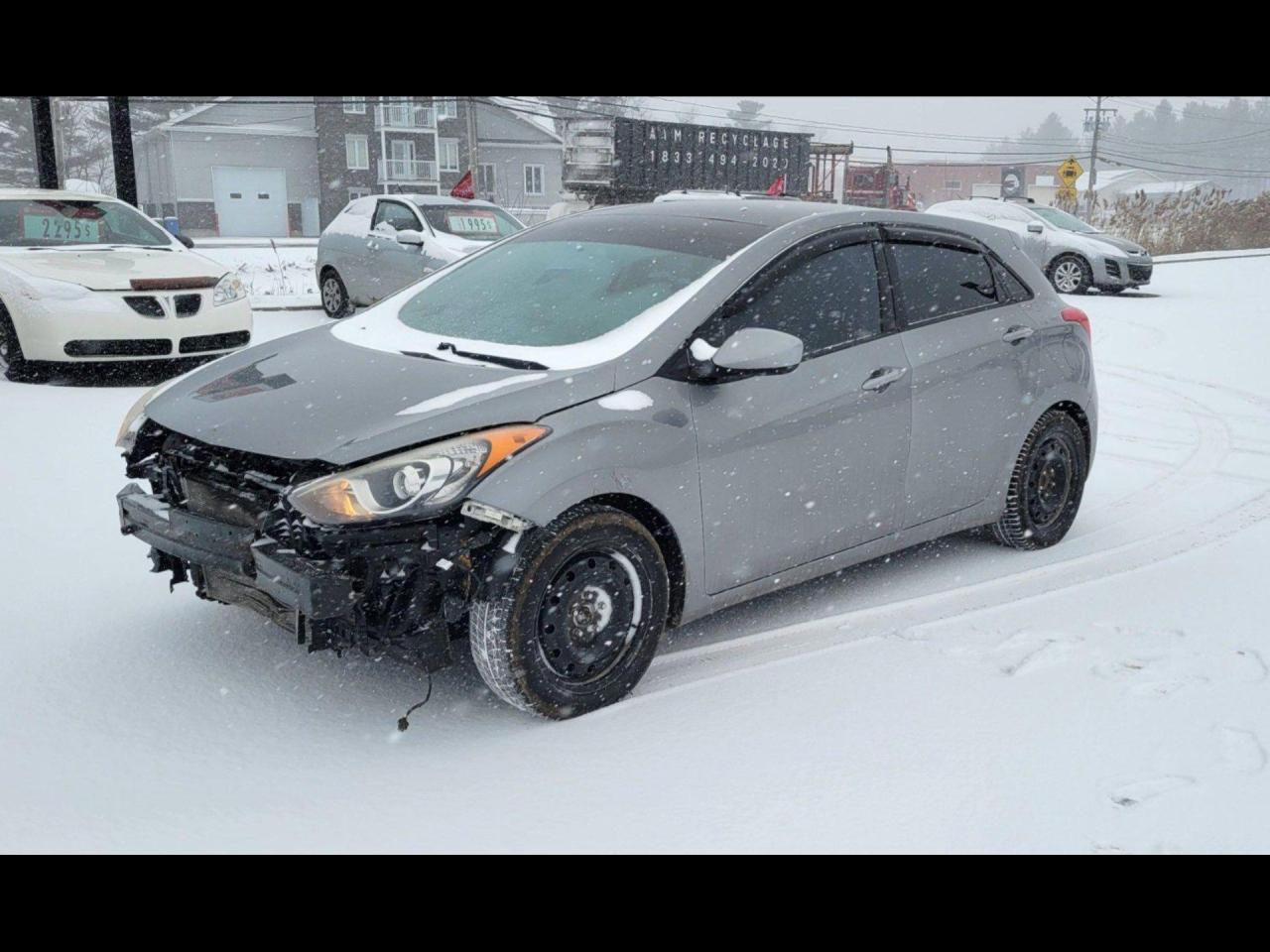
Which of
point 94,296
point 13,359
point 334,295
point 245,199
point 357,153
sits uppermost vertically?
point 357,153

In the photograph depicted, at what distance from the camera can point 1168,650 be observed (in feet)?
14.3

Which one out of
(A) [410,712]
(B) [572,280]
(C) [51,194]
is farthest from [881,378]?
(C) [51,194]

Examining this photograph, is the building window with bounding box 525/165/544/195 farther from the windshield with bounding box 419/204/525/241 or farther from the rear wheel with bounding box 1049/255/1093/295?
the windshield with bounding box 419/204/525/241

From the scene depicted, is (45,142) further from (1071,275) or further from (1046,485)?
(1071,275)

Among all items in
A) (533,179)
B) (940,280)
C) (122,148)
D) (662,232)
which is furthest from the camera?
(533,179)

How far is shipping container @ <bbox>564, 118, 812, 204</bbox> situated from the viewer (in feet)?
96.4

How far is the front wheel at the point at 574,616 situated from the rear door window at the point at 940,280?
5.94 feet

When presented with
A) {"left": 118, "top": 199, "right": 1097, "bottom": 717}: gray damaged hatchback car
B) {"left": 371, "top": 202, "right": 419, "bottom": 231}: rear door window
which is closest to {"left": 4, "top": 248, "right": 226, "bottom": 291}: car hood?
{"left": 371, "top": 202, "right": 419, "bottom": 231}: rear door window

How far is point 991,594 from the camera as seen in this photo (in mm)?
5031

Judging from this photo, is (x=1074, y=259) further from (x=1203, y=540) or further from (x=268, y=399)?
(x=268, y=399)

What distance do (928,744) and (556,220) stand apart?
9.43ft

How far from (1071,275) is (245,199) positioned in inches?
1696

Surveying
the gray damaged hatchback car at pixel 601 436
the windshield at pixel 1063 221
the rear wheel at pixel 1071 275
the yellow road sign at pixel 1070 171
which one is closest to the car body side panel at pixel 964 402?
the gray damaged hatchback car at pixel 601 436

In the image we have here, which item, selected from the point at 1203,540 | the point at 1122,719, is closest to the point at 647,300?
the point at 1122,719
